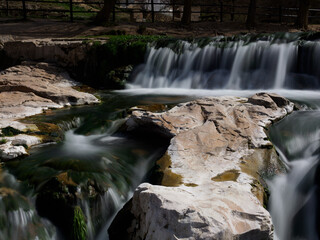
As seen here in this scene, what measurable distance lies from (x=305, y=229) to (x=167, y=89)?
25.4ft

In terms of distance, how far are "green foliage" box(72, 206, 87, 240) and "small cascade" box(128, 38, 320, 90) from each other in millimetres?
7851

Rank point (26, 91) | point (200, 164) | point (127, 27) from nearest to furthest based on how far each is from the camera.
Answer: point (200, 164) < point (26, 91) < point (127, 27)

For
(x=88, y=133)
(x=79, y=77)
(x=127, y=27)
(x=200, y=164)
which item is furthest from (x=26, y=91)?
(x=127, y=27)

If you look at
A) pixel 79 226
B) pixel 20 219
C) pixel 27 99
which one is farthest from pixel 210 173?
pixel 27 99

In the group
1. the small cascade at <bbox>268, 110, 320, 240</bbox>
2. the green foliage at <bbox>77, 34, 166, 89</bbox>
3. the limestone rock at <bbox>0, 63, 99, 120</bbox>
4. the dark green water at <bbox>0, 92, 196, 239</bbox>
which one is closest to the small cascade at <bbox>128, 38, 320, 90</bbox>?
the green foliage at <bbox>77, 34, 166, 89</bbox>

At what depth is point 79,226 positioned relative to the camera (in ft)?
14.4

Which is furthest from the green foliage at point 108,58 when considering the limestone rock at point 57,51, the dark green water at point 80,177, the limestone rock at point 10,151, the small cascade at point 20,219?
the small cascade at point 20,219

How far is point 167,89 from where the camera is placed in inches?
464

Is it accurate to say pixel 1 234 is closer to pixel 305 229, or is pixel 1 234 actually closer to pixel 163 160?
pixel 163 160

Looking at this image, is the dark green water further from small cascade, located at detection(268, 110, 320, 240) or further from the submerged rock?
small cascade, located at detection(268, 110, 320, 240)

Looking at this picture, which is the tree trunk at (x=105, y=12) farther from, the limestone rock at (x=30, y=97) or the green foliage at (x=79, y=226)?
the green foliage at (x=79, y=226)

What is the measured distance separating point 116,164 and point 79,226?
4.43 ft

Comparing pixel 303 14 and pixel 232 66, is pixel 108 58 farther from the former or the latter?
pixel 303 14

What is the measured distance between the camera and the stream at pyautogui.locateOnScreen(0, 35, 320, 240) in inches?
176
